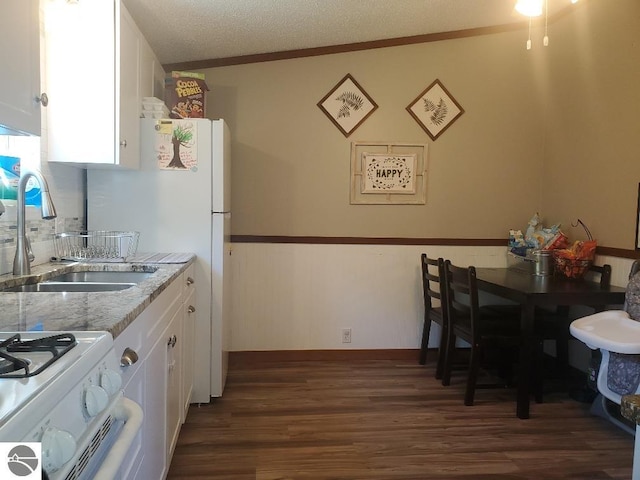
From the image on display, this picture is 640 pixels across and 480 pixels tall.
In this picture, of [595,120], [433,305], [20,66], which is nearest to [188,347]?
[20,66]

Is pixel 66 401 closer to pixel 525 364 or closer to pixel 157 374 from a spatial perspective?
pixel 157 374

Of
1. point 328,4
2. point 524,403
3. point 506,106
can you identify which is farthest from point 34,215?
point 506,106

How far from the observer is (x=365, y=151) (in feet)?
11.5

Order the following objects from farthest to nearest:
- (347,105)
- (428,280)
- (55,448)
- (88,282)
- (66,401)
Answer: (347,105) < (428,280) < (88,282) < (66,401) < (55,448)

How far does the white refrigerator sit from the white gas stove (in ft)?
5.49

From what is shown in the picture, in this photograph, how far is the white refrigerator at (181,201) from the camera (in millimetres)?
2566

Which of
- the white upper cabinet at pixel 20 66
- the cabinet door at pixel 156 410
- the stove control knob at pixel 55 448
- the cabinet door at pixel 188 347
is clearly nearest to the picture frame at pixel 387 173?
the cabinet door at pixel 188 347

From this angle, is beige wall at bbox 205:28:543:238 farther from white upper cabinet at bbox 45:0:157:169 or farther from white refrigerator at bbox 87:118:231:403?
white upper cabinet at bbox 45:0:157:169

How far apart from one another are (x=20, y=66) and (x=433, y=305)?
3036 mm

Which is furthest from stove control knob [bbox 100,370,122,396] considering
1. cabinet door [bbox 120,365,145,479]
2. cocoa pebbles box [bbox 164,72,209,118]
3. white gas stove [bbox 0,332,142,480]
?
cocoa pebbles box [bbox 164,72,209,118]

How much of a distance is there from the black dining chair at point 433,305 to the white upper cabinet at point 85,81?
82.9 inches

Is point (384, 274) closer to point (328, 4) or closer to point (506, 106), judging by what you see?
point (506, 106)

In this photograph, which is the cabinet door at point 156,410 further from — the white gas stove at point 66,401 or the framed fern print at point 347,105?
the framed fern print at point 347,105

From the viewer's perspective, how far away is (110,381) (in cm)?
89
